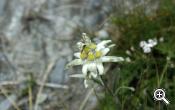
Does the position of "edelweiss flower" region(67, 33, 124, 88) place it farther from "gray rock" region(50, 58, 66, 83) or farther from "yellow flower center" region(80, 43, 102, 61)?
"gray rock" region(50, 58, 66, 83)

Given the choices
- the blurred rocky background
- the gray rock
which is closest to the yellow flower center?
the blurred rocky background

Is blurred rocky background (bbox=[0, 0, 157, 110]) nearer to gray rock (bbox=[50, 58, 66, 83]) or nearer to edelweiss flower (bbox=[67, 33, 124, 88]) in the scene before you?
gray rock (bbox=[50, 58, 66, 83])

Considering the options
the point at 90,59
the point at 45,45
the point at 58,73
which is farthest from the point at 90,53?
the point at 45,45

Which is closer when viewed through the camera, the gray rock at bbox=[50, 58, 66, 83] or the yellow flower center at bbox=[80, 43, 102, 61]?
the yellow flower center at bbox=[80, 43, 102, 61]

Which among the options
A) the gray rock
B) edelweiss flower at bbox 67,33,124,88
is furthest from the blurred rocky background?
edelweiss flower at bbox 67,33,124,88

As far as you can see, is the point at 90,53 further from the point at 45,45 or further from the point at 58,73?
the point at 45,45

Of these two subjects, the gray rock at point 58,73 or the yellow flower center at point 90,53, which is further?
the gray rock at point 58,73

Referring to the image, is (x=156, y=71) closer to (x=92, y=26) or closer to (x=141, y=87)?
(x=141, y=87)

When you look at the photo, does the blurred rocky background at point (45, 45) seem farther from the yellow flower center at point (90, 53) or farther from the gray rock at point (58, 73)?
the yellow flower center at point (90, 53)

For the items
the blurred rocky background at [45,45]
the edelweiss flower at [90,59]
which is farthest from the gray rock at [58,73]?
the edelweiss flower at [90,59]

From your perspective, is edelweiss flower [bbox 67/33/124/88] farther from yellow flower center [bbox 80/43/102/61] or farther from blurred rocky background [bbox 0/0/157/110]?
blurred rocky background [bbox 0/0/157/110]
